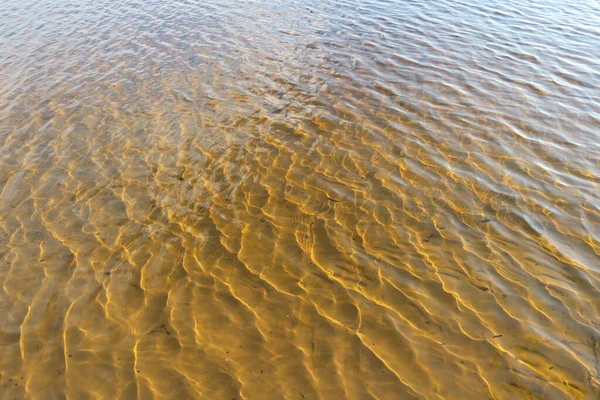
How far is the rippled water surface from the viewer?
11.9 feet

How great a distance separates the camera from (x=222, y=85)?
27.3ft

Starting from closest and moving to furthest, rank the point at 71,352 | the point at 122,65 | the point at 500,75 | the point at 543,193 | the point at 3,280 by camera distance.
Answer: the point at 71,352, the point at 3,280, the point at 543,193, the point at 500,75, the point at 122,65

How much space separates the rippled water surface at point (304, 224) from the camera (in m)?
3.63

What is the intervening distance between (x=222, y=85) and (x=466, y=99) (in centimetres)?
476

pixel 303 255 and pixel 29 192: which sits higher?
pixel 303 255

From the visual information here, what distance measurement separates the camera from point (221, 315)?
4.07 m

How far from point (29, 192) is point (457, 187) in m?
5.90

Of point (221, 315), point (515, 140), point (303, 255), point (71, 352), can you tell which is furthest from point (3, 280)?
point (515, 140)

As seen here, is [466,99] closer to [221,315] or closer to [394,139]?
[394,139]

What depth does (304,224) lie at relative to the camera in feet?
16.5

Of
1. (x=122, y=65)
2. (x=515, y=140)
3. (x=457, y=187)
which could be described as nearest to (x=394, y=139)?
(x=457, y=187)

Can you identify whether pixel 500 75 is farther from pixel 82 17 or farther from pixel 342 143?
pixel 82 17

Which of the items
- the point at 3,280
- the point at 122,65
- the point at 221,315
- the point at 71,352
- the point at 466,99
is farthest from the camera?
the point at 122,65

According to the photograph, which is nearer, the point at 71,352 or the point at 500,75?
the point at 71,352
